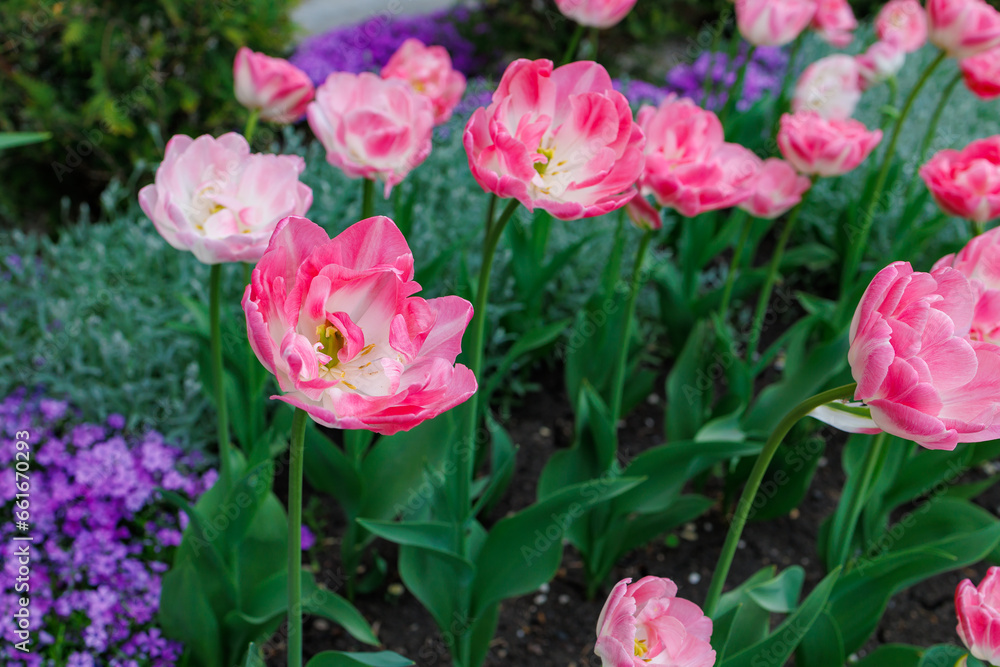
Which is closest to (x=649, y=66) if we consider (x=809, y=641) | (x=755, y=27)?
(x=755, y=27)

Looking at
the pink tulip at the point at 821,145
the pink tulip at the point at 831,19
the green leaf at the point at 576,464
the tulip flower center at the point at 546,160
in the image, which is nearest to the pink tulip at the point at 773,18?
the pink tulip at the point at 831,19

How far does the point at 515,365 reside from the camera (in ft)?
7.45

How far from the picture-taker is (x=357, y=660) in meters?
1.08

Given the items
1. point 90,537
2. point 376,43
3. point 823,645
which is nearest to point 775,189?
point 823,645

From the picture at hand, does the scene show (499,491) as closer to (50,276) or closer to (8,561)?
(8,561)

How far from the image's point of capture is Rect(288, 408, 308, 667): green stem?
2.73 ft

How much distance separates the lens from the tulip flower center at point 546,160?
3.54ft

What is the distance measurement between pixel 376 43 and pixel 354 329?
13.0ft

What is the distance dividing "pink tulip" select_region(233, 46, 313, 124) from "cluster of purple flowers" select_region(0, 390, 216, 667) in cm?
77

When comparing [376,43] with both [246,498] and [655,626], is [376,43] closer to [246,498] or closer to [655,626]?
[246,498]

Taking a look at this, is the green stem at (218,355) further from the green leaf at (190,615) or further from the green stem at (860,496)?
the green stem at (860,496)

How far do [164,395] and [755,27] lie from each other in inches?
73.6

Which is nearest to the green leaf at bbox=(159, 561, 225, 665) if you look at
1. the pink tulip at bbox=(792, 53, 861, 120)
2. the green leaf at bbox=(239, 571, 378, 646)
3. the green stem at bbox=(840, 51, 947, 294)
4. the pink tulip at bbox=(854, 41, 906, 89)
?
the green leaf at bbox=(239, 571, 378, 646)

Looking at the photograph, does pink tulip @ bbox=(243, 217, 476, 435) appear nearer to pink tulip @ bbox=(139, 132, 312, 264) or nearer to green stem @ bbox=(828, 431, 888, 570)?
pink tulip @ bbox=(139, 132, 312, 264)
